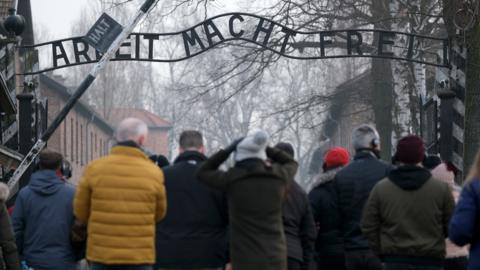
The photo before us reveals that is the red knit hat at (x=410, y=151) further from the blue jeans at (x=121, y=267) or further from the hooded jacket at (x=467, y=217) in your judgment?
the blue jeans at (x=121, y=267)

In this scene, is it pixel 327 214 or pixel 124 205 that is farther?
pixel 327 214

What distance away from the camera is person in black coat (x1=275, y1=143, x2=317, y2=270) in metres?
12.2

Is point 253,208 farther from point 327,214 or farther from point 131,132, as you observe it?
point 327,214

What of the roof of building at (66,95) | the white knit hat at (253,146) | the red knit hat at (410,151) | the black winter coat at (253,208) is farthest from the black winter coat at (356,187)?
the roof of building at (66,95)

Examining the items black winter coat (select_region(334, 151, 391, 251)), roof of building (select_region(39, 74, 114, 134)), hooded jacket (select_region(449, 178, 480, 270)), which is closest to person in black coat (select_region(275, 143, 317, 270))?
black winter coat (select_region(334, 151, 391, 251))

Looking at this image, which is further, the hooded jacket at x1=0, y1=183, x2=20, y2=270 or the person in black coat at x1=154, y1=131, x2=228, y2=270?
the hooded jacket at x1=0, y1=183, x2=20, y2=270

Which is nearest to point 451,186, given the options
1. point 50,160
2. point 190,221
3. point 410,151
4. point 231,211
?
point 410,151

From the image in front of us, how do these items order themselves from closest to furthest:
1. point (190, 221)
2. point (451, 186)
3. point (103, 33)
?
point (190, 221) → point (451, 186) → point (103, 33)

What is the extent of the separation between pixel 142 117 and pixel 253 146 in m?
109

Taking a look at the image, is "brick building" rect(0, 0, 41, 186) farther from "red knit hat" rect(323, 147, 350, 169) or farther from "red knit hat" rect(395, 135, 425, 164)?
"red knit hat" rect(395, 135, 425, 164)

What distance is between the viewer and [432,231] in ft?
36.7

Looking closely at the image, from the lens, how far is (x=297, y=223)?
12297 millimetres

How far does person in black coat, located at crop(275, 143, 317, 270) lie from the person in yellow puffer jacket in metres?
1.57

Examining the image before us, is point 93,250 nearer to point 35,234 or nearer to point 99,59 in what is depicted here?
point 35,234
